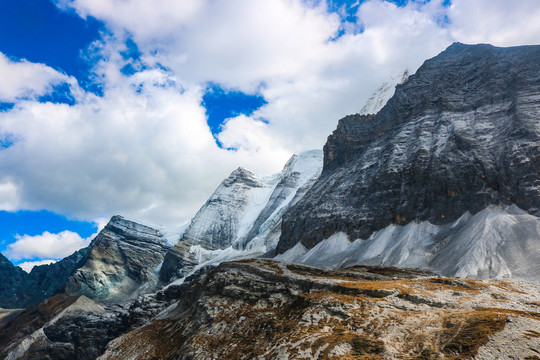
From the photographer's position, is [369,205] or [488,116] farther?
[369,205]

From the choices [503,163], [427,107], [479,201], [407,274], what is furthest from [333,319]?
[427,107]

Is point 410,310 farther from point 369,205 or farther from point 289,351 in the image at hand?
point 369,205

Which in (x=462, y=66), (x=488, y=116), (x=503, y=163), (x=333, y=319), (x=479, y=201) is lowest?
(x=333, y=319)

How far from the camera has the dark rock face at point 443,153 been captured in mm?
86562

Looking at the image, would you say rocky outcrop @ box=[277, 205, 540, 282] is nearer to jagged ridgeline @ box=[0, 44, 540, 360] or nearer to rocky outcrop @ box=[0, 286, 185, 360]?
jagged ridgeline @ box=[0, 44, 540, 360]

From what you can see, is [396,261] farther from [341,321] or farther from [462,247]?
[341,321]

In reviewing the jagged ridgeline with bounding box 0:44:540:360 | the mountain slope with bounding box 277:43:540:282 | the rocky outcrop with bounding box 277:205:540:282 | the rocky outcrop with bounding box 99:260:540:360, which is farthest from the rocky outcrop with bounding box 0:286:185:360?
the rocky outcrop with bounding box 99:260:540:360

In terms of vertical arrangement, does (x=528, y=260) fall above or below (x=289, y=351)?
below

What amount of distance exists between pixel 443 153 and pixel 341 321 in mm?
90227

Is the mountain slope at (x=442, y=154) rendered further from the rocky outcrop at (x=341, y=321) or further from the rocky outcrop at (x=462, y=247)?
the rocky outcrop at (x=341, y=321)

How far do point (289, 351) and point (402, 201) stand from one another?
3450 inches

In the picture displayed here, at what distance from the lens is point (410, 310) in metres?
24.6

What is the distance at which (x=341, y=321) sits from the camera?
24.5 m

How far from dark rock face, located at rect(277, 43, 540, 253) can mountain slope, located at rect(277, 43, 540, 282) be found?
27cm
